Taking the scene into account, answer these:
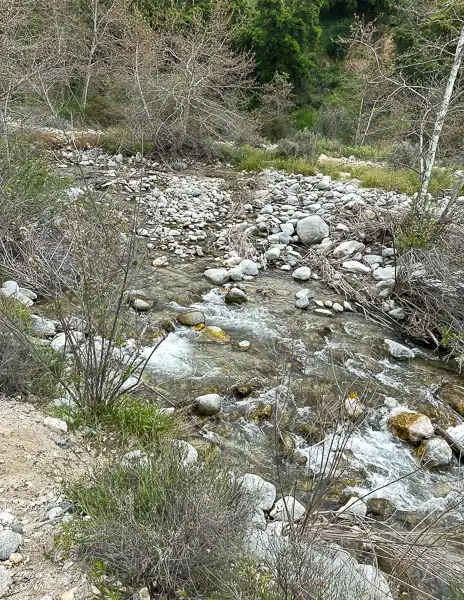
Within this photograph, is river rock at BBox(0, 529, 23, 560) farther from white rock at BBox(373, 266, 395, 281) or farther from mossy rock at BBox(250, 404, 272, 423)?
white rock at BBox(373, 266, 395, 281)

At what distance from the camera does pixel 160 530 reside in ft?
5.34

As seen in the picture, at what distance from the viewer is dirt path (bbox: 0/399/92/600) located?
5.23ft

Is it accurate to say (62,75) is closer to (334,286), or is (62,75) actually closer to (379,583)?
(334,286)

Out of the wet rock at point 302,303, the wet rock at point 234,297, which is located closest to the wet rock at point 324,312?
the wet rock at point 302,303

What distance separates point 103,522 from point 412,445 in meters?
2.49

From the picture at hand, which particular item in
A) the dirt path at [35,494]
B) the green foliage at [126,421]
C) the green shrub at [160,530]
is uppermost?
the green shrub at [160,530]

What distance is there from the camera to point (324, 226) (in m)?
6.45

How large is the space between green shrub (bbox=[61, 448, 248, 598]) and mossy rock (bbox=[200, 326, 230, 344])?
2485 mm

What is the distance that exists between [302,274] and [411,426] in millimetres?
2660

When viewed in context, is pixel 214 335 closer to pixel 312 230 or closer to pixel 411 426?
pixel 411 426

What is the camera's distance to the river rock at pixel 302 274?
5.68 meters

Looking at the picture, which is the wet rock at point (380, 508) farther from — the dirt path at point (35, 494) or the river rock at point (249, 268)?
the river rock at point (249, 268)

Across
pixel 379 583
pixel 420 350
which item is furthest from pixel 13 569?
pixel 420 350

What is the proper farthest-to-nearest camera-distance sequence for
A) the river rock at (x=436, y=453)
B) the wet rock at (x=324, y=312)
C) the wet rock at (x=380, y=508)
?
the wet rock at (x=324, y=312) → the river rock at (x=436, y=453) → the wet rock at (x=380, y=508)
